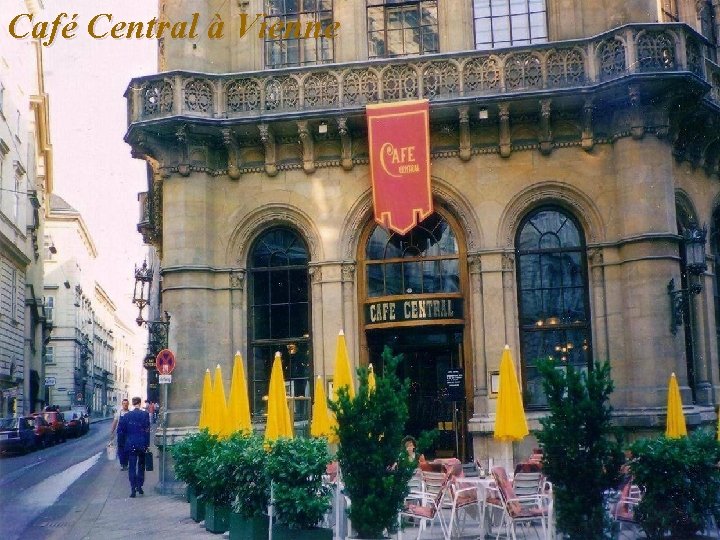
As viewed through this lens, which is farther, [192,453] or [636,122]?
[636,122]

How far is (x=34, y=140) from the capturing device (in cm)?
6281

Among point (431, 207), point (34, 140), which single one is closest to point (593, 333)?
point (431, 207)

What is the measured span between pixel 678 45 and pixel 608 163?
2769 millimetres

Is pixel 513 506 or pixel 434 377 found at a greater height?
pixel 434 377

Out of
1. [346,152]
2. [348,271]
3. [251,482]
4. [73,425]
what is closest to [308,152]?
[346,152]

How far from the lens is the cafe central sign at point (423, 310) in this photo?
20.2 m

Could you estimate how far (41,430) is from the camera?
41.2 m

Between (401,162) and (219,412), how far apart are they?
22.5 feet

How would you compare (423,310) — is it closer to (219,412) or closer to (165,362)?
(219,412)

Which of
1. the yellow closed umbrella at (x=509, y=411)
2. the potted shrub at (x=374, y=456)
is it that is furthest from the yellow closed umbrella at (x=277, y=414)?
the potted shrub at (x=374, y=456)

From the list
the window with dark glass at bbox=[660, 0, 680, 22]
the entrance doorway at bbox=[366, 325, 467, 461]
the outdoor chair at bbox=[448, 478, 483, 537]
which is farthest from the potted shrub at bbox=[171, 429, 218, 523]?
the window with dark glass at bbox=[660, 0, 680, 22]

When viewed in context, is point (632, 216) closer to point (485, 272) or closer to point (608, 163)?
point (608, 163)

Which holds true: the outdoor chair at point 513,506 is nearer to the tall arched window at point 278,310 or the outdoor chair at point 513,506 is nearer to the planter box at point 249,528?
the planter box at point 249,528

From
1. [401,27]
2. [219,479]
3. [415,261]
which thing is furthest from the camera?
[401,27]
